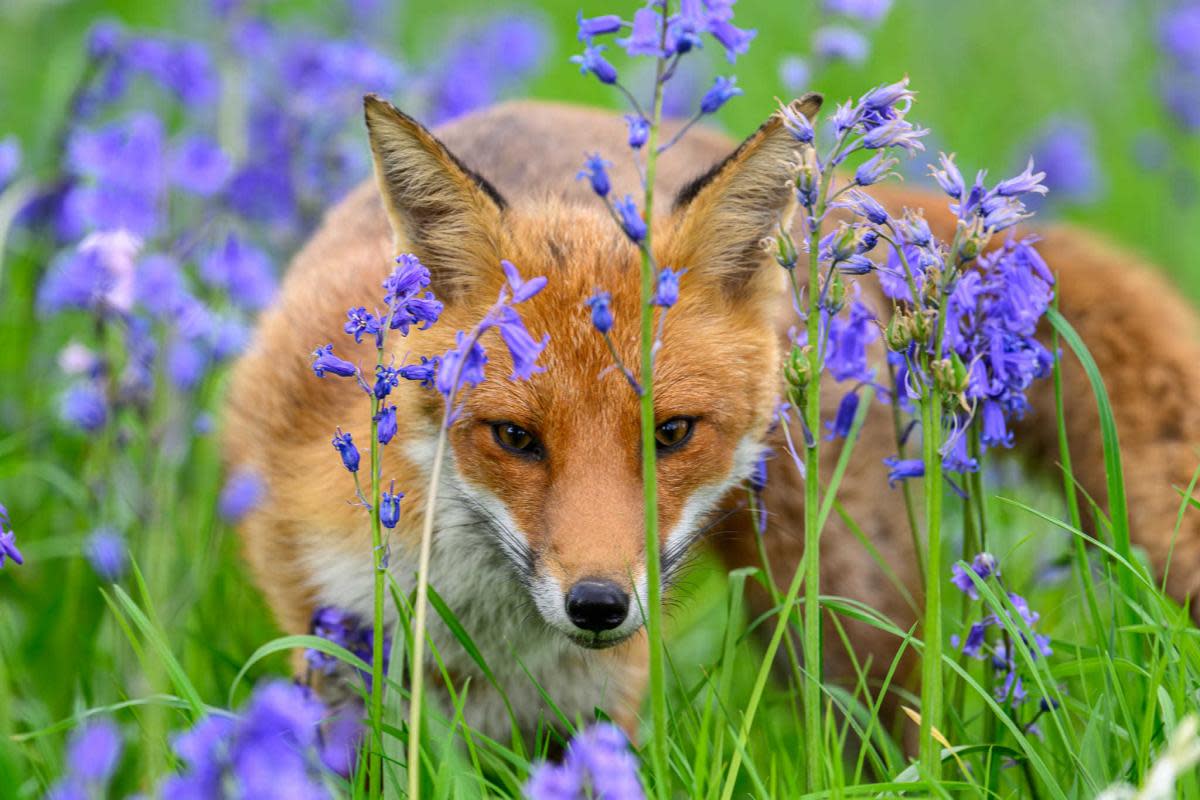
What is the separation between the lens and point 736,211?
3.53 meters

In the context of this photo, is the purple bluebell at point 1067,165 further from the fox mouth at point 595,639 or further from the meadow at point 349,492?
the fox mouth at point 595,639

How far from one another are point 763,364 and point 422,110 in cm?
347

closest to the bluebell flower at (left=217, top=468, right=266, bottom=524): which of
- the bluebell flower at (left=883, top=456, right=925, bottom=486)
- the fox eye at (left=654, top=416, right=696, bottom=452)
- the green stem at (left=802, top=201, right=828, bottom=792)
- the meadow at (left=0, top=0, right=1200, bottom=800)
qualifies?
the meadow at (left=0, top=0, right=1200, bottom=800)

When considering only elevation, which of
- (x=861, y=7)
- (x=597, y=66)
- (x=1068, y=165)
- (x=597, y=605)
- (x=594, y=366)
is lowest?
(x=597, y=605)

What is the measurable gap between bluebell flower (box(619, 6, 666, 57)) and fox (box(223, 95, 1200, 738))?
14.6 inches

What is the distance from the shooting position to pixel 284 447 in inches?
162

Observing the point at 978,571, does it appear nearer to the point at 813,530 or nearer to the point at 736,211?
the point at 813,530

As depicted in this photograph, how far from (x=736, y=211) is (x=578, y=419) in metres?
0.74

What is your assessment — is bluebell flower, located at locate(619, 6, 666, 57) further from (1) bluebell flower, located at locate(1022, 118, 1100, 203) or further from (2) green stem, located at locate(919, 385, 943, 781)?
(1) bluebell flower, located at locate(1022, 118, 1100, 203)

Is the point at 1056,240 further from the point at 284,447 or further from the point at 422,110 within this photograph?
the point at 422,110

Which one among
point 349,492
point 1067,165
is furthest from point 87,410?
point 1067,165

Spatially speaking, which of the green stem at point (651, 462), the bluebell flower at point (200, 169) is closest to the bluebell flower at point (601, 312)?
the green stem at point (651, 462)

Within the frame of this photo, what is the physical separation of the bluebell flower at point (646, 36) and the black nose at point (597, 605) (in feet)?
3.53

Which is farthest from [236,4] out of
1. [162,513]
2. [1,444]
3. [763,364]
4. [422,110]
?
[763,364]
